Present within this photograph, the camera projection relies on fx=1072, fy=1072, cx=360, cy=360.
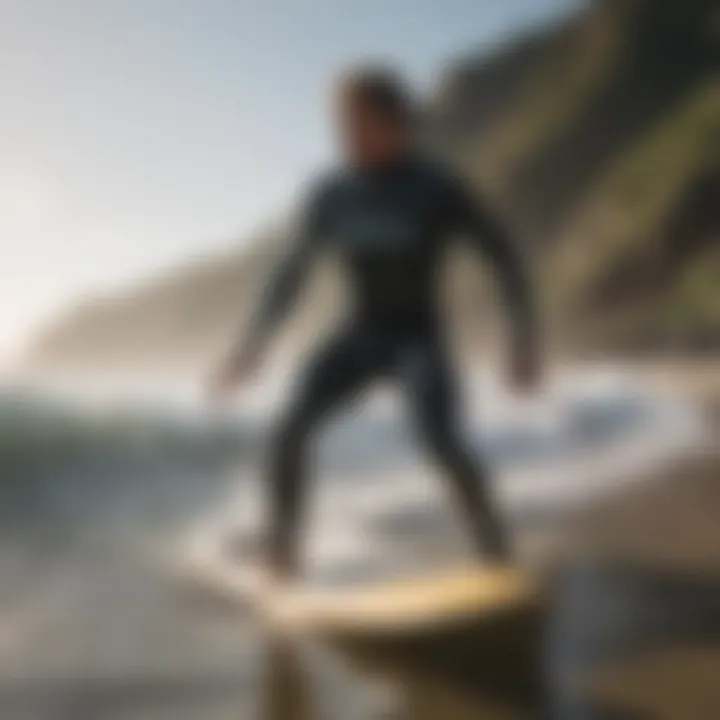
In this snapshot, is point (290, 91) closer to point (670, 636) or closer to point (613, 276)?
point (613, 276)

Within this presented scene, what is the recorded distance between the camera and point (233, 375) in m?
1.07

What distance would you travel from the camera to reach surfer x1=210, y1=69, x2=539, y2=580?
41.1 inches

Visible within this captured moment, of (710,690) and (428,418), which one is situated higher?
(428,418)

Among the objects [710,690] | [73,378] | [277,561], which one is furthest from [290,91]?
[710,690]

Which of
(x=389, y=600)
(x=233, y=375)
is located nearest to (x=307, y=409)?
(x=233, y=375)

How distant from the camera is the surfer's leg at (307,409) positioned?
1037mm

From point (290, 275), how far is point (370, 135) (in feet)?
0.54

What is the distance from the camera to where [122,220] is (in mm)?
1125

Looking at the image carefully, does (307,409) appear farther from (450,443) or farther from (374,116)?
(374,116)

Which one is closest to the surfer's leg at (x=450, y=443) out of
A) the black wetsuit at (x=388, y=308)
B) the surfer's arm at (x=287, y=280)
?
the black wetsuit at (x=388, y=308)

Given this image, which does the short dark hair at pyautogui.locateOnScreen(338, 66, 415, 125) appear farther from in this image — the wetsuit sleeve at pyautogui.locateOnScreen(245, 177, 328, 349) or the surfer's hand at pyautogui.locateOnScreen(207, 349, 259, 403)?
the surfer's hand at pyautogui.locateOnScreen(207, 349, 259, 403)

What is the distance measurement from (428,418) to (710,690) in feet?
1.16

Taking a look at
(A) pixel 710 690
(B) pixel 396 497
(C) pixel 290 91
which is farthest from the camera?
(C) pixel 290 91

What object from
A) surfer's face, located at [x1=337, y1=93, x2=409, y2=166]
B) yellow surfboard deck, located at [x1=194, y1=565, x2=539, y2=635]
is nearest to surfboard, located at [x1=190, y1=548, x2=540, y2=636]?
yellow surfboard deck, located at [x1=194, y1=565, x2=539, y2=635]
